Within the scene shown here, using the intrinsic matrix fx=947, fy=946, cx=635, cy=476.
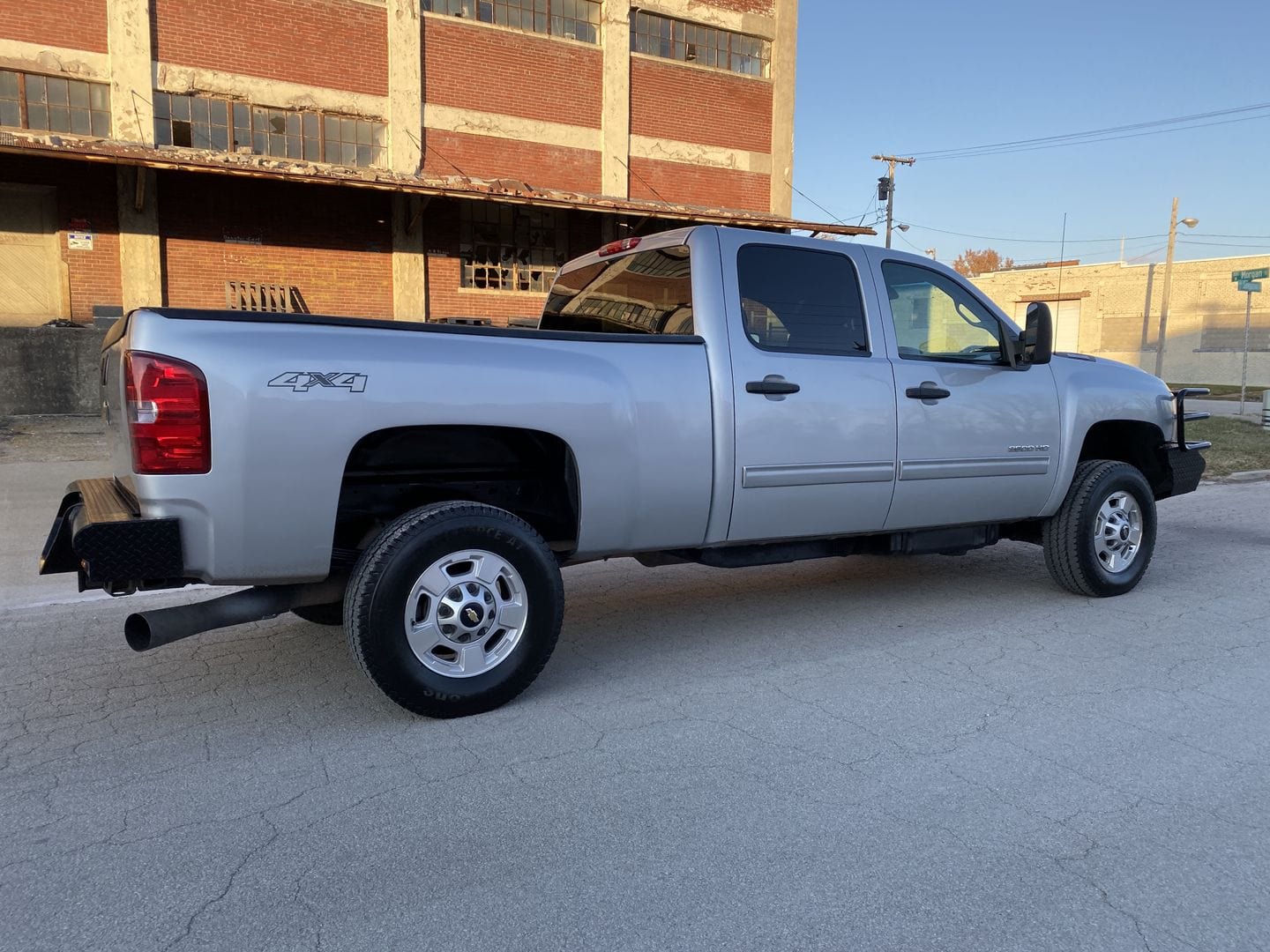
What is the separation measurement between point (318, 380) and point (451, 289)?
48.5 feet

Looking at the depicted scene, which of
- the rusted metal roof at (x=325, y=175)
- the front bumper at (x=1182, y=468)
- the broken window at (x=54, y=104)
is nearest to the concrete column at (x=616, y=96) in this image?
the rusted metal roof at (x=325, y=175)

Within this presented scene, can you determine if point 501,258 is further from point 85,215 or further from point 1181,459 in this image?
point 1181,459

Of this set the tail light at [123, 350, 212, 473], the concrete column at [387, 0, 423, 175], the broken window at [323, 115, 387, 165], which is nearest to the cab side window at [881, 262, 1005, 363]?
the tail light at [123, 350, 212, 473]

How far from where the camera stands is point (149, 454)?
3.37 m

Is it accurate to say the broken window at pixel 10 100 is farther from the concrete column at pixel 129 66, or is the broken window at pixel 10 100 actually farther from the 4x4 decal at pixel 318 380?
the 4x4 decal at pixel 318 380

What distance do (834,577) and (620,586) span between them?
1.53 meters

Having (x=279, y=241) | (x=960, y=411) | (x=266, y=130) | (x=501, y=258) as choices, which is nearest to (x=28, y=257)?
(x=279, y=241)

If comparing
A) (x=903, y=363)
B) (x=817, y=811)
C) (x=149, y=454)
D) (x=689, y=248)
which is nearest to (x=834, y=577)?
(x=903, y=363)

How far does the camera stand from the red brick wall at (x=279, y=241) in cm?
1549

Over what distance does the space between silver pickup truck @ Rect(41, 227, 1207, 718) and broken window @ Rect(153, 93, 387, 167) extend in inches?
477

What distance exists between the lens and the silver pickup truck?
3.46 meters

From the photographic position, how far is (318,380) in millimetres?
3539

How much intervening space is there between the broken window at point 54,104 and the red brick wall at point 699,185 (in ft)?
30.5

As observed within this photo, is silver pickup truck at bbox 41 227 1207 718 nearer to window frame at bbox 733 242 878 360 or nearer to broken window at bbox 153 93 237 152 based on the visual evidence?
window frame at bbox 733 242 878 360
